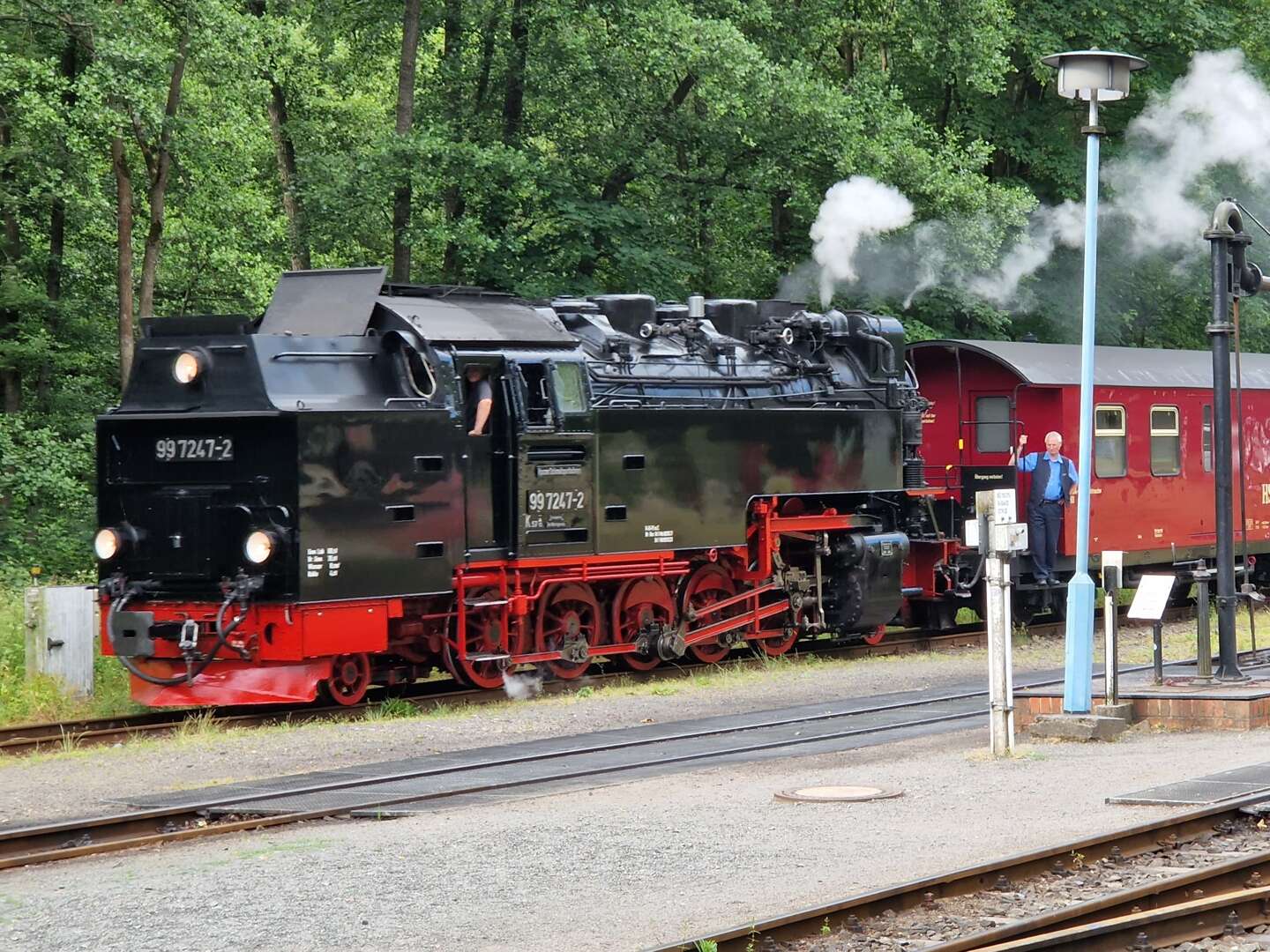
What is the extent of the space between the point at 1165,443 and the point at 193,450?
12162mm

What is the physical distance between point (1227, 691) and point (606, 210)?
534 inches

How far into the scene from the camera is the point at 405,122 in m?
22.7

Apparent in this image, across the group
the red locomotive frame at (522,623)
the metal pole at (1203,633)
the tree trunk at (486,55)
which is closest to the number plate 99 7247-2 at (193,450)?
the red locomotive frame at (522,623)

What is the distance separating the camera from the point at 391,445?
1291 centimetres

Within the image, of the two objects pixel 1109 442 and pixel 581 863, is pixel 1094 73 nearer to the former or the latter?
pixel 581 863

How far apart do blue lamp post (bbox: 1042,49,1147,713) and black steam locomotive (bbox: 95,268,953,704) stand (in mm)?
4589

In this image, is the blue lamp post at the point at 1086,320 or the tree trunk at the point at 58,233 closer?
the blue lamp post at the point at 1086,320

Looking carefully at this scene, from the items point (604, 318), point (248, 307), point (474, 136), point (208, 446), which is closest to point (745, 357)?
point (604, 318)

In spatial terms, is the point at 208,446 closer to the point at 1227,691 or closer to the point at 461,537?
the point at 461,537

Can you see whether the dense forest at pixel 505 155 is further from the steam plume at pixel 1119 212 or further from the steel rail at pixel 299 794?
the steel rail at pixel 299 794

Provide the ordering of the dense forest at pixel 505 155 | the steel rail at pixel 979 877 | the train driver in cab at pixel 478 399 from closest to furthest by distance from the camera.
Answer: the steel rail at pixel 979 877, the train driver in cab at pixel 478 399, the dense forest at pixel 505 155

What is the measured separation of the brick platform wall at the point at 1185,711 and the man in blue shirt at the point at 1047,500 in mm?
6918

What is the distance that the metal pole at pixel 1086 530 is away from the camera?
11227 millimetres

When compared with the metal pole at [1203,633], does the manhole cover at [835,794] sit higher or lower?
lower
